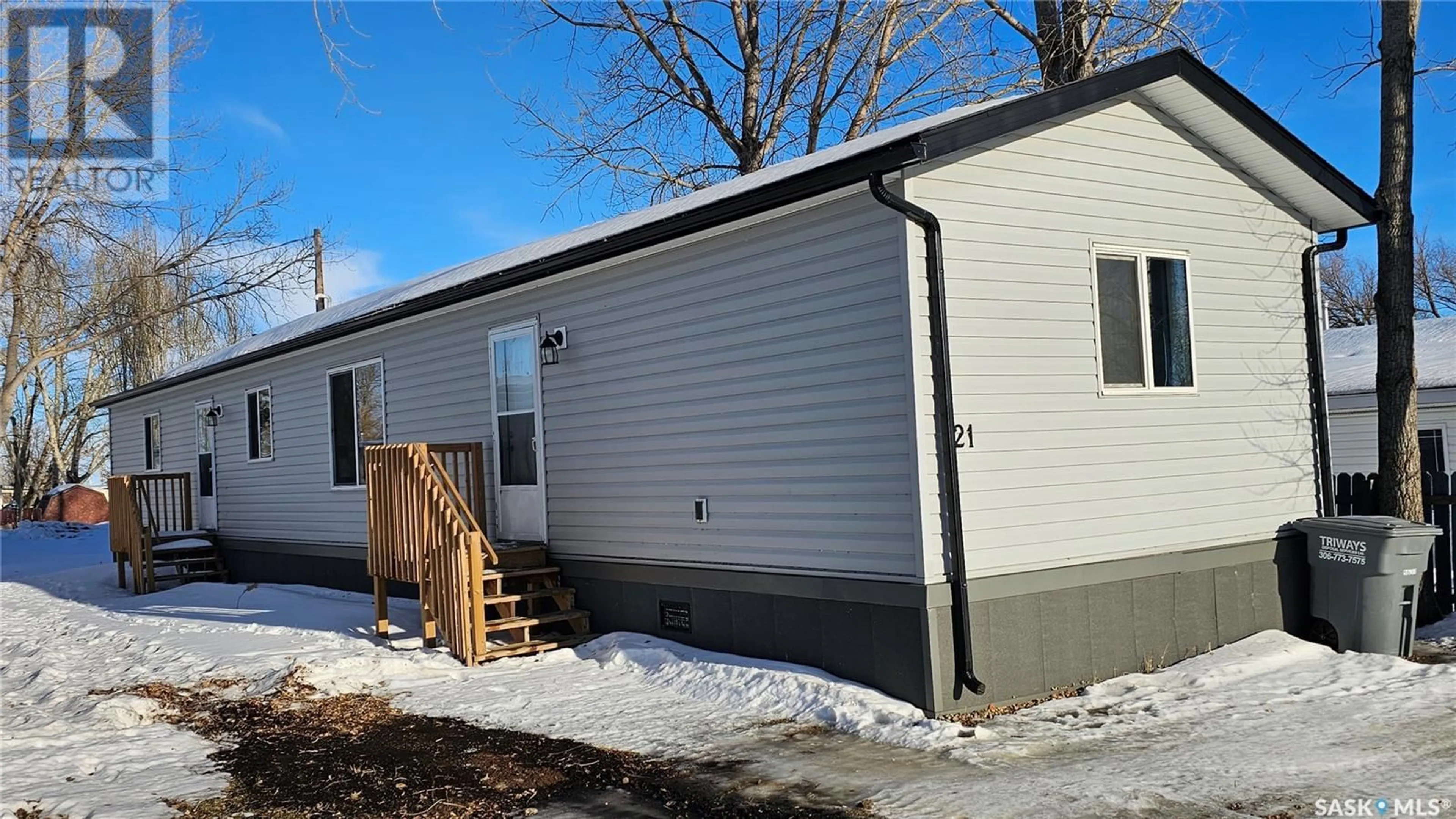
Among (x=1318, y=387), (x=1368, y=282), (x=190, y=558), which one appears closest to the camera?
(x=1318, y=387)

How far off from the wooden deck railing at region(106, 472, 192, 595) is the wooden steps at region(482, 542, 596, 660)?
7.41 m

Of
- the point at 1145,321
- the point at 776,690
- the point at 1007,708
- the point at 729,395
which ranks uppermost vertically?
the point at 1145,321

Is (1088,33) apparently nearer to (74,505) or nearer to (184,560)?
(184,560)

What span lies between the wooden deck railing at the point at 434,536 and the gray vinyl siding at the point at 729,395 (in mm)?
681

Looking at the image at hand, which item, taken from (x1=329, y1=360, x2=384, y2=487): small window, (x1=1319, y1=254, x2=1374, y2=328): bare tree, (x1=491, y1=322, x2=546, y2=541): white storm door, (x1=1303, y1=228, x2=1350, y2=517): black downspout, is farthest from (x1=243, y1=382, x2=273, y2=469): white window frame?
(x1=1319, y1=254, x2=1374, y2=328): bare tree

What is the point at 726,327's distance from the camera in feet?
25.7

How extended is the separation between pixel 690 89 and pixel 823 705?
1598 cm

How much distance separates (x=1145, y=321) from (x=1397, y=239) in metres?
3.58

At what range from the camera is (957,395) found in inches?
263

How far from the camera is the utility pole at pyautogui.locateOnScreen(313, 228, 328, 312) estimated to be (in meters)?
25.2

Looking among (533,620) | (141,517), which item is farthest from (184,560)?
(533,620)

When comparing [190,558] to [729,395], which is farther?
[190,558]

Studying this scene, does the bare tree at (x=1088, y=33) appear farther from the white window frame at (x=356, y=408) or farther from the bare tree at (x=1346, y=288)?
the bare tree at (x=1346, y=288)

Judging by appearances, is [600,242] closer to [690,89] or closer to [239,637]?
[239,637]
